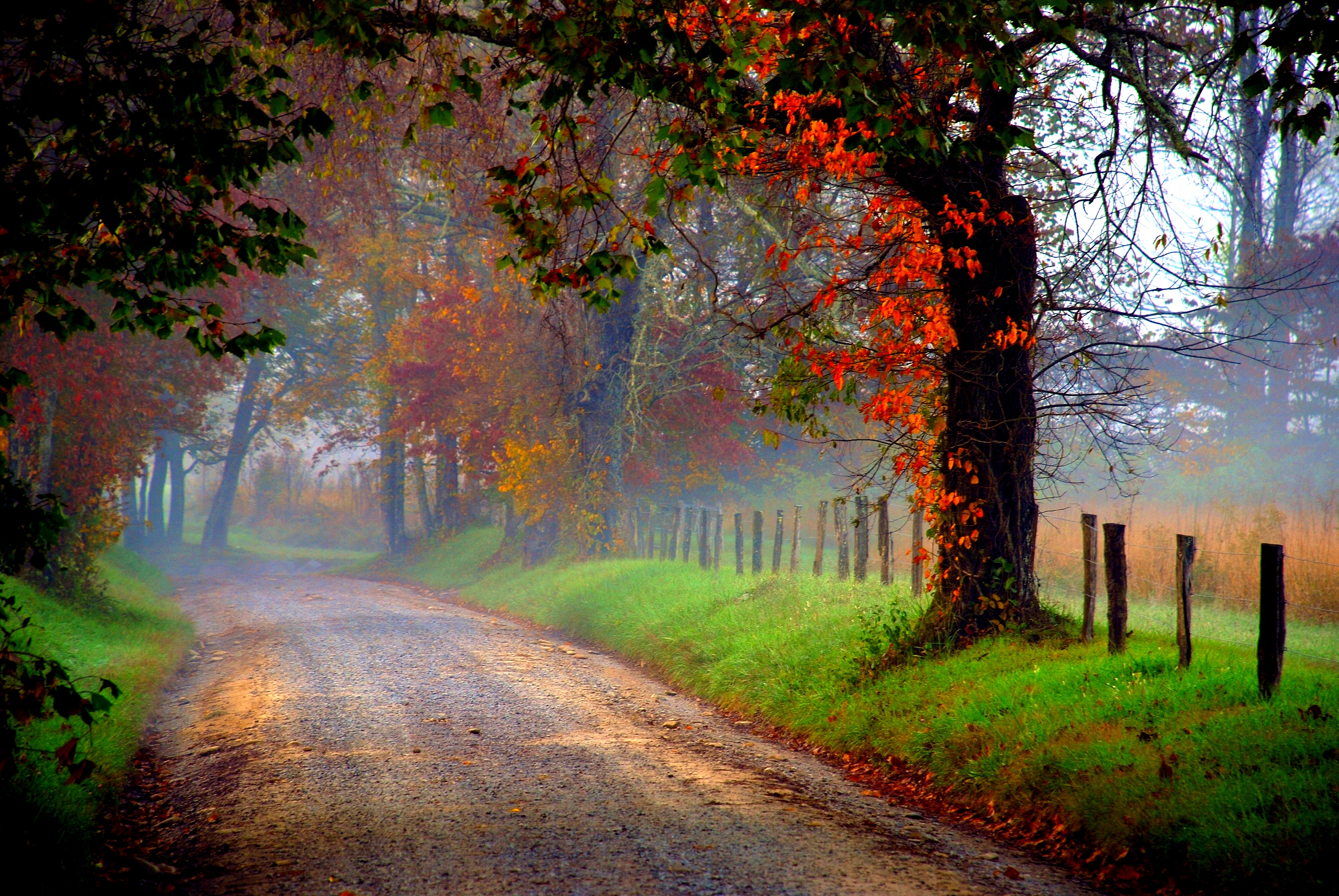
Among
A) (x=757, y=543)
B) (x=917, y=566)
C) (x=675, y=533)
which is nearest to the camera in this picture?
(x=917, y=566)

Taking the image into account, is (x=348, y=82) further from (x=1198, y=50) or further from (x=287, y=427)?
(x=287, y=427)

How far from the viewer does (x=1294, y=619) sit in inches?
417

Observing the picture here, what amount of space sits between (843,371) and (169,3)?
9.26 meters

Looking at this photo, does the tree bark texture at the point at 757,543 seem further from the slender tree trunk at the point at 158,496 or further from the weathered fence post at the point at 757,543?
the slender tree trunk at the point at 158,496

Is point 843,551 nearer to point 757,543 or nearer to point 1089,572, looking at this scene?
point 757,543

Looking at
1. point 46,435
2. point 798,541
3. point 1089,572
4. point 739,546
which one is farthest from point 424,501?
point 1089,572

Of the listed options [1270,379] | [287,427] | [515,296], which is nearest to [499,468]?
[515,296]

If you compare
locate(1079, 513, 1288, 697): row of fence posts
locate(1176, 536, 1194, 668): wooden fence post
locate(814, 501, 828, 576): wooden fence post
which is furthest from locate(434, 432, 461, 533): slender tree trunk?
locate(1176, 536, 1194, 668): wooden fence post

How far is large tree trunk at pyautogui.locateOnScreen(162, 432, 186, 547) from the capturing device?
132 feet

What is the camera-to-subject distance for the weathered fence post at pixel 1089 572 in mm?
7934

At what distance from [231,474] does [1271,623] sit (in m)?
41.0

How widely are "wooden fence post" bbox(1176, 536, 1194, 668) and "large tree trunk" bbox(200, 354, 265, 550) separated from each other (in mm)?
38988

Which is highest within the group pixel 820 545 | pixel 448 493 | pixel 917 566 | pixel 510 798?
pixel 448 493

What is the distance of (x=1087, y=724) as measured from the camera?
5.93m
